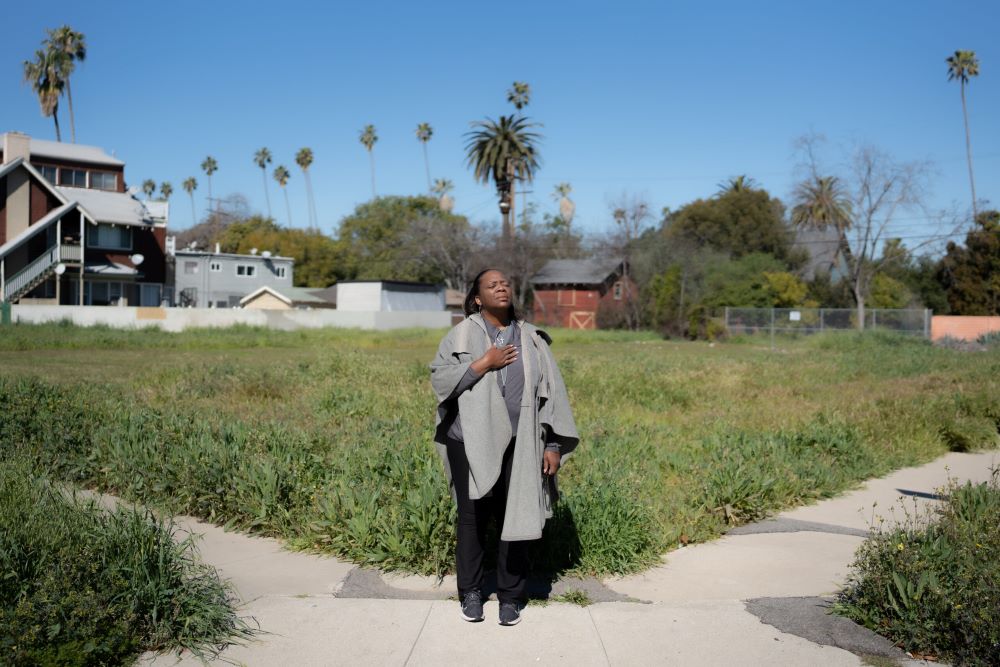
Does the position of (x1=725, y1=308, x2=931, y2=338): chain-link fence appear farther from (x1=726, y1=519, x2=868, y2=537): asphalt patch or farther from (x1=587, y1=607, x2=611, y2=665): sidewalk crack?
(x1=587, y1=607, x2=611, y2=665): sidewalk crack

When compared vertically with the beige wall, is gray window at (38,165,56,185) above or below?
above

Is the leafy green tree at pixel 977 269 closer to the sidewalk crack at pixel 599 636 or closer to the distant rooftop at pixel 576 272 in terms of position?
the distant rooftop at pixel 576 272

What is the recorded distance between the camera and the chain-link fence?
3938 centimetres

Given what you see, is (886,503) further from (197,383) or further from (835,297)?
(835,297)

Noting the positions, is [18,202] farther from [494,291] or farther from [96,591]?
[494,291]

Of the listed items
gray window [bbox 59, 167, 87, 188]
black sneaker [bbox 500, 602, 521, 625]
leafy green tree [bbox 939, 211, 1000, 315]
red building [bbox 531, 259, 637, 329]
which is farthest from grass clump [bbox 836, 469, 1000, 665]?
red building [bbox 531, 259, 637, 329]

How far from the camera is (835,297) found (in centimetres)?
5638

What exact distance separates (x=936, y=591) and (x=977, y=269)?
56745 mm

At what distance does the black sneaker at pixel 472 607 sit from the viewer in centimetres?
455

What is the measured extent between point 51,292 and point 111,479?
140 ft

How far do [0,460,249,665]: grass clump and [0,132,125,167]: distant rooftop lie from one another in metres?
49.2

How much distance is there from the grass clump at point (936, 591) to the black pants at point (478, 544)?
1.80 metres

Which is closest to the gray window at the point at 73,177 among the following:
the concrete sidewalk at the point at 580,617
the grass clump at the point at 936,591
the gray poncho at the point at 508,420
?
the concrete sidewalk at the point at 580,617

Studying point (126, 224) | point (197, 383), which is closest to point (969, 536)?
point (197, 383)
